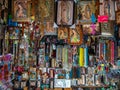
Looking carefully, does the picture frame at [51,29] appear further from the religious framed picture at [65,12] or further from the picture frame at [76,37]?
the picture frame at [76,37]

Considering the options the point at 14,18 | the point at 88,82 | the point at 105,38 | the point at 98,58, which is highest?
the point at 14,18

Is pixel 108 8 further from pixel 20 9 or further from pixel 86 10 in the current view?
pixel 20 9

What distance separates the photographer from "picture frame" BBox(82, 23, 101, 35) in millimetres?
5238

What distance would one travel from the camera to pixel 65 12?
5.29 m

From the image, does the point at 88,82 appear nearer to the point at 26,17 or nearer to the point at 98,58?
the point at 98,58

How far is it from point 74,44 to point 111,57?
2.23ft

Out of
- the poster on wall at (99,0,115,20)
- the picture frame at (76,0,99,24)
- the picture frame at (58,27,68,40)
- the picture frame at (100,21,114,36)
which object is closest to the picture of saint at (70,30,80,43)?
the picture frame at (58,27,68,40)

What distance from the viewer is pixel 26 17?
526 centimetres

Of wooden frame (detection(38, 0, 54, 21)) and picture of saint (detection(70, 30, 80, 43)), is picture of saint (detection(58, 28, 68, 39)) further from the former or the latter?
wooden frame (detection(38, 0, 54, 21))

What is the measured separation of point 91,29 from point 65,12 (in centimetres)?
52

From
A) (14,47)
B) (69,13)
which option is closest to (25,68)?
(14,47)

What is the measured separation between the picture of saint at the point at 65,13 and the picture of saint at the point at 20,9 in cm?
56

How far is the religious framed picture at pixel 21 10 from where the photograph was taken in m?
5.26

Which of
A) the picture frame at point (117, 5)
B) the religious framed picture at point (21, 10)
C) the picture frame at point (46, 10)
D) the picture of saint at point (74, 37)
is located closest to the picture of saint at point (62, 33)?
the picture of saint at point (74, 37)
